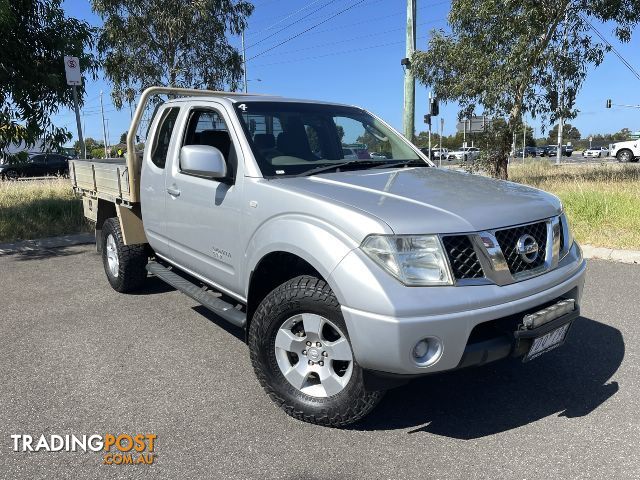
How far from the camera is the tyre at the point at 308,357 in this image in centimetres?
269

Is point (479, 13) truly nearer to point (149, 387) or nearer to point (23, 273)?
point (23, 273)

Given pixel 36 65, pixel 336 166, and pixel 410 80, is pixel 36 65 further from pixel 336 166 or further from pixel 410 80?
pixel 410 80

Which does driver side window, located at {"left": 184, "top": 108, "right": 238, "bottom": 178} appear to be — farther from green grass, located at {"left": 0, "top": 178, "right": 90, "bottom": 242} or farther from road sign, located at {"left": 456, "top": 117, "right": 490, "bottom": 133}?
road sign, located at {"left": 456, "top": 117, "right": 490, "bottom": 133}

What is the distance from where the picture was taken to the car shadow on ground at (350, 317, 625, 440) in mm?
2949

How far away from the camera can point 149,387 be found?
11.3ft

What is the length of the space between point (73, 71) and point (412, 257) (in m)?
6.98

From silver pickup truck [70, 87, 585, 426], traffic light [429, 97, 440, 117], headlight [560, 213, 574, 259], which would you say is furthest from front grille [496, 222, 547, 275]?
traffic light [429, 97, 440, 117]

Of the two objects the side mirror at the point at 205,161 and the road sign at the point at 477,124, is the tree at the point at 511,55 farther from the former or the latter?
the side mirror at the point at 205,161

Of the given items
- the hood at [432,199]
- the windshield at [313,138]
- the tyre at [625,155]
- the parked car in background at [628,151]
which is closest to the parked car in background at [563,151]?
the parked car in background at [628,151]

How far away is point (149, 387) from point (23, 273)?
Answer: 13.2ft

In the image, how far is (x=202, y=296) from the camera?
3.88m

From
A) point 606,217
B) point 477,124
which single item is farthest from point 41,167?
point 606,217

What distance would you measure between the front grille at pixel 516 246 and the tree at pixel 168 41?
14.5 metres

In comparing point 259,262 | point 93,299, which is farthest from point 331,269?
point 93,299
